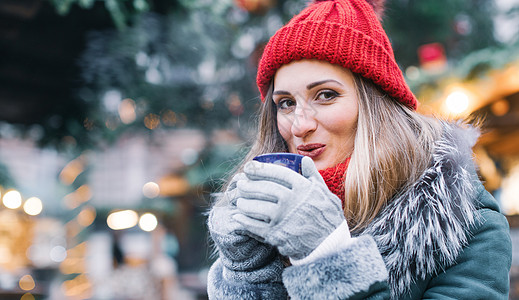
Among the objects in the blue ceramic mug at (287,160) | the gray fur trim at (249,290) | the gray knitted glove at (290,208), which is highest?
the blue ceramic mug at (287,160)

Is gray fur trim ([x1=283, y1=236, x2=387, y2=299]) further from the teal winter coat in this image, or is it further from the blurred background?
the blurred background

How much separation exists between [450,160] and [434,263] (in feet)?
1.05

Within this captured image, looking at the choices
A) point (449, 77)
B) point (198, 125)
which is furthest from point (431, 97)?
point (198, 125)

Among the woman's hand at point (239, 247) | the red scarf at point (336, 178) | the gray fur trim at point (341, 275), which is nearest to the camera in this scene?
the gray fur trim at point (341, 275)

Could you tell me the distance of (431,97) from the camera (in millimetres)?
3328

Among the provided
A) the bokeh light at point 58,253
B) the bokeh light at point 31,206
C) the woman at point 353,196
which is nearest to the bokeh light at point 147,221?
the bokeh light at point 31,206

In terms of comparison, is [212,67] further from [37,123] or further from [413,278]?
[413,278]

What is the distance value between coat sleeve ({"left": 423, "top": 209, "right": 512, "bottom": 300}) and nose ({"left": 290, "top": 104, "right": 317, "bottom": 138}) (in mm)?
557

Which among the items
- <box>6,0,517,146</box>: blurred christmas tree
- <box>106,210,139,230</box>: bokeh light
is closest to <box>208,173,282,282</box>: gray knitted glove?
<box>6,0,517,146</box>: blurred christmas tree

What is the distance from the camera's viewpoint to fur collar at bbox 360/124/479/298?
3.43 feet

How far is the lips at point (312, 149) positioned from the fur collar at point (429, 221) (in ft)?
0.90

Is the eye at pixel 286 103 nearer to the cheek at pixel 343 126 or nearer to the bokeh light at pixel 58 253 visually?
the cheek at pixel 343 126

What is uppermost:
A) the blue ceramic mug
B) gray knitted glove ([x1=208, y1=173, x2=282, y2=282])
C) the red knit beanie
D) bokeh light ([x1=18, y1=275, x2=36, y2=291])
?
the red knit beanie

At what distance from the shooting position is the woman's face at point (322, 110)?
1.26 meters
